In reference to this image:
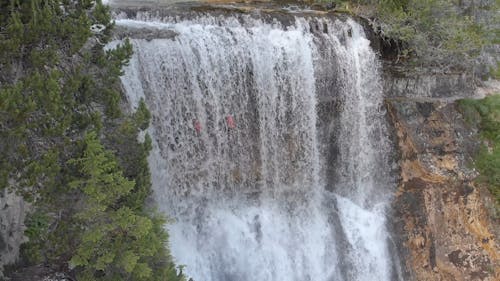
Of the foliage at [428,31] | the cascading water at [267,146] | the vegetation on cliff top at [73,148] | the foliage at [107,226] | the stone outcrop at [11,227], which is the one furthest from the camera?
the foliage at [428,31]

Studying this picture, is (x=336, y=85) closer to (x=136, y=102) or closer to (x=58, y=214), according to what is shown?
(x=136, y=102)

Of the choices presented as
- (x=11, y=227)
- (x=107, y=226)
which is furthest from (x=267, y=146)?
(x=11, y=227)

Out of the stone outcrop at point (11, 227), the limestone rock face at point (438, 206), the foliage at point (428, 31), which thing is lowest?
the limestone rock face at point (438, 206)

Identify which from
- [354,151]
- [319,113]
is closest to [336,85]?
[319,113]

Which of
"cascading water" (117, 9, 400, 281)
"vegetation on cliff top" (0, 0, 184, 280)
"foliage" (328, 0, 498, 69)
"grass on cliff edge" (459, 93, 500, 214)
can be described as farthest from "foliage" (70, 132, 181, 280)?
"grass on cliff edge" (459, 93, 500, 214)

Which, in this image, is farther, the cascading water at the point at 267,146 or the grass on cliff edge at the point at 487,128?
the grass on cliff edge at the point at 487,128

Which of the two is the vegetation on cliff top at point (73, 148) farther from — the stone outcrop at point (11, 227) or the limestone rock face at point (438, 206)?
the limestone rock face at point (438, 206)

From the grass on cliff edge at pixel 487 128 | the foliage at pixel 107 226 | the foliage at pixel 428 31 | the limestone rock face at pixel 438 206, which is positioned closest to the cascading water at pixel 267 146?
the limestone rock face at pixel 438 206
